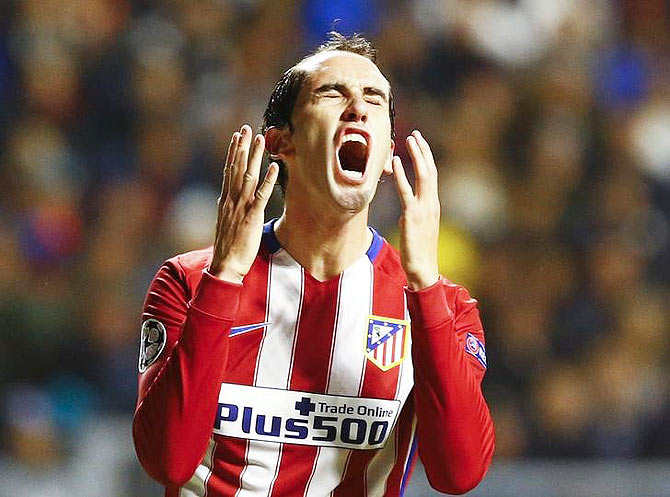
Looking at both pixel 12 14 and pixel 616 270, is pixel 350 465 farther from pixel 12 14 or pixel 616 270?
pixel 12 14

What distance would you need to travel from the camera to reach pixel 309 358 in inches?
98.0

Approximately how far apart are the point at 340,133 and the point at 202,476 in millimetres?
788

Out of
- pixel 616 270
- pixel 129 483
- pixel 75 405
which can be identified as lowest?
pixel 129 483

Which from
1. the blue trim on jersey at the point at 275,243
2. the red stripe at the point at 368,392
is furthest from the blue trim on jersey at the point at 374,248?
the red stripe at the point at 368,392

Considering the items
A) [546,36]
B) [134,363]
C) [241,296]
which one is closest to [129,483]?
[134,363]

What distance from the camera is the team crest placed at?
8.24ft

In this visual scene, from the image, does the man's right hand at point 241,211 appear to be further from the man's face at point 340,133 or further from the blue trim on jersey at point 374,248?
the blue trim on jersey at point 374,248

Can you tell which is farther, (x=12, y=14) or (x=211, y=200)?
(x=12, y=14)

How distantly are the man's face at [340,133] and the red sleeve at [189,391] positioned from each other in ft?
1.09

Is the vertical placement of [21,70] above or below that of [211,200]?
above

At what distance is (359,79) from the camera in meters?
2.48

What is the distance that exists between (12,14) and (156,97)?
92 centimetres

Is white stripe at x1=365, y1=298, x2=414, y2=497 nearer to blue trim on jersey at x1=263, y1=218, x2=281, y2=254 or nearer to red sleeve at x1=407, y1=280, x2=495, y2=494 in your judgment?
red sleeve at x1=407, y1=280, x2=495, y2=494

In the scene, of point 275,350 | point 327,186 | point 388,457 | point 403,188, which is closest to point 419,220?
point 403,188
